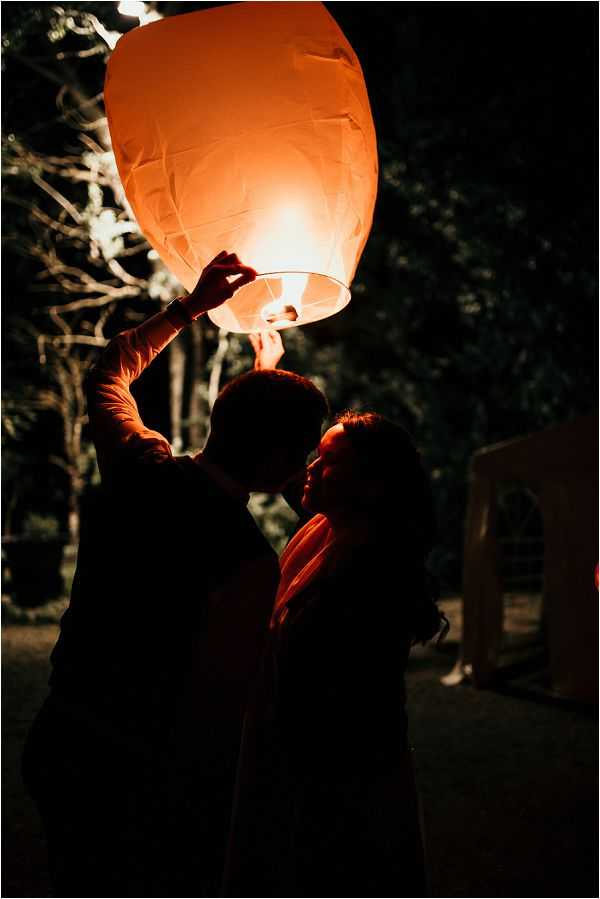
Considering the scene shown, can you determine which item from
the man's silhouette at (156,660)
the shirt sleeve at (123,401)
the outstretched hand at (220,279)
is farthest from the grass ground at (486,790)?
the outstretched hand at (220,279)

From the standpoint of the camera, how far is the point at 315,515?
6.16ft

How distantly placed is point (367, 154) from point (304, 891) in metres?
1.79

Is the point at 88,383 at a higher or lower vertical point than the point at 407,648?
higher

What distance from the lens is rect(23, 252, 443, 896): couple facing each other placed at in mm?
1395

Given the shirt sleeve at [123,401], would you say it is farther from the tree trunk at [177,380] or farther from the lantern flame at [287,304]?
the tree trunk at [177,380]

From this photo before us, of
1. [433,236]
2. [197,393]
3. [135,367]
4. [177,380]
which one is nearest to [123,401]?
[135,367]

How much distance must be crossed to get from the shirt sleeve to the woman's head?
42cm

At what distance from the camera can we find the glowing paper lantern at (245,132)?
58.1 inches

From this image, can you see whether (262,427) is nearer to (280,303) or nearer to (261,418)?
(261,418)

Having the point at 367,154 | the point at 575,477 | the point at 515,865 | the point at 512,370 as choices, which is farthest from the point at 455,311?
the point at 367,154

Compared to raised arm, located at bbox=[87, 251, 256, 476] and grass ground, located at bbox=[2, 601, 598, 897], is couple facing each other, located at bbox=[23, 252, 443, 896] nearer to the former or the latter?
raised arm, located at bbox=[87, 251, 256, 476]

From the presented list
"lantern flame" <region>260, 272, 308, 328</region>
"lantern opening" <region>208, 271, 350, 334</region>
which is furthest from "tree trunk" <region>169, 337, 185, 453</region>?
"lantern flame" <region>260, 272, 308, 328</region>

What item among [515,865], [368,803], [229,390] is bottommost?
[515,865]

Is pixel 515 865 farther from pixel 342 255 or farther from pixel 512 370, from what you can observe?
pixel 512 370
